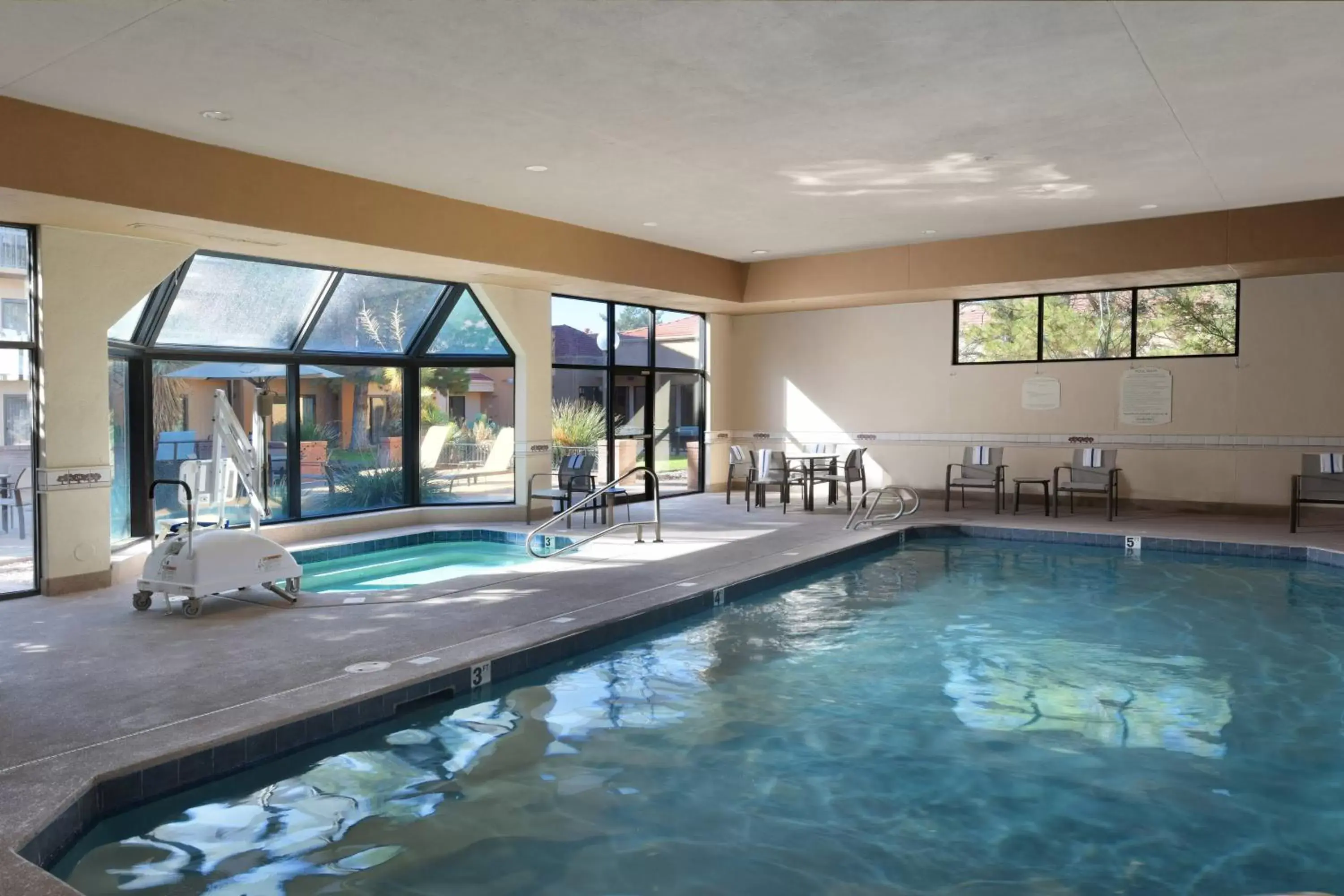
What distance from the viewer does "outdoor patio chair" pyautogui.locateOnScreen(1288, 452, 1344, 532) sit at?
9.61 metres

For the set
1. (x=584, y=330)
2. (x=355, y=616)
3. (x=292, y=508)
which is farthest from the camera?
(x=584, y=330)

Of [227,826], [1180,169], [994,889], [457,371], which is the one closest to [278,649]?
[227,826]

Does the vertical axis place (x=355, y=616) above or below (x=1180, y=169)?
below

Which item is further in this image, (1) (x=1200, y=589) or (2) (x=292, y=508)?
(2) (x=292, y=508)

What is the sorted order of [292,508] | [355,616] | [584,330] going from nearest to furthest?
[355,616] → [292,508] → [584,330]

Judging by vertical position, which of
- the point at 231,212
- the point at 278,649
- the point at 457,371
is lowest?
the point at 278,649

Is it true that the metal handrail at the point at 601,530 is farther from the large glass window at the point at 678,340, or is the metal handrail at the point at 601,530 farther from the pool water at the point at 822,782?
the large glass window at the point at 678,340

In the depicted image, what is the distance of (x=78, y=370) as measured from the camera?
6.73 metres

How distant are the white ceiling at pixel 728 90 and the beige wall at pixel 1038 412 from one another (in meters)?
2.42

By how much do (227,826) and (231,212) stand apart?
4583mm

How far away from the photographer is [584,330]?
12.1m

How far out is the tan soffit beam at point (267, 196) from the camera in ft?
18.7

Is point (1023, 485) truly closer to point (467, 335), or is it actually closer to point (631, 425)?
point (631, 425)

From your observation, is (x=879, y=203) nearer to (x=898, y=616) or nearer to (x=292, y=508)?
(x=898, y=616)
